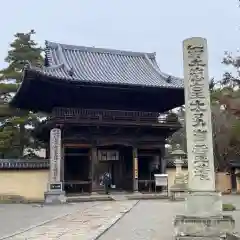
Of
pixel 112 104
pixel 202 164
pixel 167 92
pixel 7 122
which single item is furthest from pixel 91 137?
pixel 202 164

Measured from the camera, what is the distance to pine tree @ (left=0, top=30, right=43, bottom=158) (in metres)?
33.5

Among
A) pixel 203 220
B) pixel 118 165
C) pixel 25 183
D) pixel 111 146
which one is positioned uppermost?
pixel 111 146

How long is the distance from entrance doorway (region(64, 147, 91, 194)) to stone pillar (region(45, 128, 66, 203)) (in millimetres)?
1841

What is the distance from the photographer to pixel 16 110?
36.1 meters

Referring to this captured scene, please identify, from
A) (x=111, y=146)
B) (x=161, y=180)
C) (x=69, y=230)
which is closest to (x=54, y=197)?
(x=111, y=146)

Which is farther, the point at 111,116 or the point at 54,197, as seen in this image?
the point at 111,116

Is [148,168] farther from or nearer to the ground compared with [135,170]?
farther from the ground

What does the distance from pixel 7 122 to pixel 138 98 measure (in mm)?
12601

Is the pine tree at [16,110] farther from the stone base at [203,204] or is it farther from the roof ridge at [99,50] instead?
the stone base at [203,204]

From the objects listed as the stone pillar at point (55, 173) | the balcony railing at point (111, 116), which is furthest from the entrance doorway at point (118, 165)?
the stone pillar at point (55, 173)

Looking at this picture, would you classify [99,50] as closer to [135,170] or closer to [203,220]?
[135,170]

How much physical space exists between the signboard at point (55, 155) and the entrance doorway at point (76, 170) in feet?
6.39

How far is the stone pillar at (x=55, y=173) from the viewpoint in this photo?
23891 millimetres

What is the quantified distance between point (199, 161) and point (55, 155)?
16.7 meters
